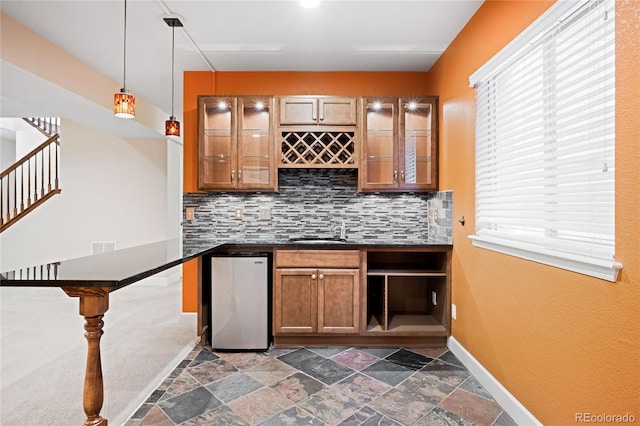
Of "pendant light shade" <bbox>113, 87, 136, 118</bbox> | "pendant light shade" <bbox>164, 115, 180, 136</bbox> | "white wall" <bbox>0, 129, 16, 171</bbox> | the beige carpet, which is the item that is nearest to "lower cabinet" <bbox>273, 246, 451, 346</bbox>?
the beige carpet

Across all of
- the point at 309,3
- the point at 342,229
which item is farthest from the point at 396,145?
the point at 309,3

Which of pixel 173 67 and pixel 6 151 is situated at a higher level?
pixel 173 67

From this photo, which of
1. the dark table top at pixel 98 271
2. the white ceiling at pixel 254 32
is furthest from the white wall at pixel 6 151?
the dark table top at pixel 98 271

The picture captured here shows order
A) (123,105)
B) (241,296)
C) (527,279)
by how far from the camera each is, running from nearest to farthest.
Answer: (527,279) → (123,105) → (241,296)

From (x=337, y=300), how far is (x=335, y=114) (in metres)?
1.71

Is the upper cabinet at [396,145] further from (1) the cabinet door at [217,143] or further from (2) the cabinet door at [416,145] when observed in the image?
(1) the cabinet door at [217,143]

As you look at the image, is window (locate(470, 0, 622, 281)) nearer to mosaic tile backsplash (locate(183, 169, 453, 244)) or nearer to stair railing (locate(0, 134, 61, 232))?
mosaic tile backsplash (locate(183, 169, 453, 244))

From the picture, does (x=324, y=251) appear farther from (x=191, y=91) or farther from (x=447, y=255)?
(x=191, y=91)

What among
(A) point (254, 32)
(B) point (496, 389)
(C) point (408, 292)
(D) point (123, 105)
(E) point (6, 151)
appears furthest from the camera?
A: (E) point (6, 151)

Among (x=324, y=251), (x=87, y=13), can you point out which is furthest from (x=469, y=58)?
(x=87, y=13)

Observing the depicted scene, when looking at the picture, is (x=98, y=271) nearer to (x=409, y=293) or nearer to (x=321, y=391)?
(x=321, y=391)

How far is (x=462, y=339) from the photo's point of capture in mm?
2764

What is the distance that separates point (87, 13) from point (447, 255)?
11.3 feet

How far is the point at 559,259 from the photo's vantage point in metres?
1.63
